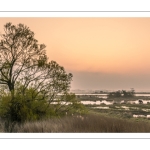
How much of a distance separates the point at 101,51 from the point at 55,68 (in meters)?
1.15

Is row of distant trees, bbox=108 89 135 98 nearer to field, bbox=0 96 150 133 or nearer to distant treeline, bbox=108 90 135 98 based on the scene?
distant treeline, bbox=108 90 135 98

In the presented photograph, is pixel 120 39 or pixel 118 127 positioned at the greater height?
pixel 120 39

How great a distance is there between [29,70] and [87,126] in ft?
6.13

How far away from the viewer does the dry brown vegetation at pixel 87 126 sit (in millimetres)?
7238

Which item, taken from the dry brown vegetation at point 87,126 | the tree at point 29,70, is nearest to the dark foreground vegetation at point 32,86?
the tree at point 29,70

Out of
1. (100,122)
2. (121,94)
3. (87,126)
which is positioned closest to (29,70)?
(87,126)

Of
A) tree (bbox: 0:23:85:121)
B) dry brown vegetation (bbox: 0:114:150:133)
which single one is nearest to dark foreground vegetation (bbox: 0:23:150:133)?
tree (bbox: 0:23:85:121)

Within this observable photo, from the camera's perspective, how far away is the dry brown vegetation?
23.7 feet

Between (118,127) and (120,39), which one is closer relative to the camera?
(118,127)

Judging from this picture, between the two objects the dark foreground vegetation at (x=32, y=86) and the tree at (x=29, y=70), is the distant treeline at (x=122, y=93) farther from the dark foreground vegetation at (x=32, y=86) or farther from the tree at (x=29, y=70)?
the tree at (x=29, y=70)

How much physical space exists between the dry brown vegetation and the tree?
567 mm

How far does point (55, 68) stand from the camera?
25.7 feet
